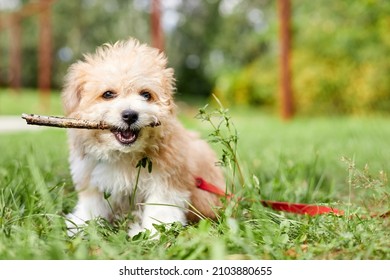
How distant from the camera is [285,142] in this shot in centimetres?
734

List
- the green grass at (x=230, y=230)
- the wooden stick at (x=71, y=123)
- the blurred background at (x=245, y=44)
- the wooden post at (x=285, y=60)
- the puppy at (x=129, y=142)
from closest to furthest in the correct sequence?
1. the green grass at (x=230, y=230)
2. the wooden stick at (x=71, y=123)
3. the puppy at (x=129, y=142)
4. the wooden post at (x=285, y=60)
5. the blurred background at (x=245, y=44)

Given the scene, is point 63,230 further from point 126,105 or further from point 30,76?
point 30,76

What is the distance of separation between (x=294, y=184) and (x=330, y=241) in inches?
56.6

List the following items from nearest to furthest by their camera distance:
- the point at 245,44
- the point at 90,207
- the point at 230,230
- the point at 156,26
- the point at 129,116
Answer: the point at 230,230
the point at 129,116
the point at 90,207
the point at 156,26
the point at 245,44

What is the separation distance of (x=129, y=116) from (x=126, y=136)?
152 mm

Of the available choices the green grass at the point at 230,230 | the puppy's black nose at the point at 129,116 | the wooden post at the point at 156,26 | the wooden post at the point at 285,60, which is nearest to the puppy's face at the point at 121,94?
the puppy's black nose at the point at 129,116

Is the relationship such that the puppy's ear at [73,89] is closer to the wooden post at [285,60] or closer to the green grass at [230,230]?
the green grass at [230,230]

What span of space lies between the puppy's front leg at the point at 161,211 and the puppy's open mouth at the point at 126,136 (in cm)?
39

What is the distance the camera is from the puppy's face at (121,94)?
10.4 feet

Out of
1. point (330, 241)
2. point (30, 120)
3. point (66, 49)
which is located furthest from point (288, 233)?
point (66, 49)

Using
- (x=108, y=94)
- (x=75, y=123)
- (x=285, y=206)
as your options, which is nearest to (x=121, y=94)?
(x=108, y=94)

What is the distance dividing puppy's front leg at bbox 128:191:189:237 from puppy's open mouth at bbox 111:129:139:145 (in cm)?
39

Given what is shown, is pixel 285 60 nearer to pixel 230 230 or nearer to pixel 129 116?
pixel 129 116

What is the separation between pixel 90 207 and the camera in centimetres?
339
